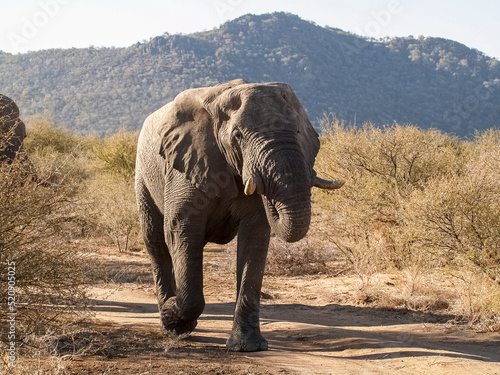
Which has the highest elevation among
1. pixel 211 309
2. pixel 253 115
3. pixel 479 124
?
pixel 479 124

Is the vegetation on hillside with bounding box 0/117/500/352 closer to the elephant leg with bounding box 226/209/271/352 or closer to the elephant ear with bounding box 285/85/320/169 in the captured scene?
the elephant leg with bounding box 226/209/271/352

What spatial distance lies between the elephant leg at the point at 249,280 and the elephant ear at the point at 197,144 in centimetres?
45

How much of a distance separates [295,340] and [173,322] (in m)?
1.46

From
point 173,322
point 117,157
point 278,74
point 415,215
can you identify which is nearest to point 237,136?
point 173,322

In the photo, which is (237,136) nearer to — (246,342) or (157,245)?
(246,342)

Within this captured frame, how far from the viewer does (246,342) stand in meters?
6.46

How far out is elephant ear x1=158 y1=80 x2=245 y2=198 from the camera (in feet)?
20.4

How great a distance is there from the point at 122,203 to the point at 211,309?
700 centimetres

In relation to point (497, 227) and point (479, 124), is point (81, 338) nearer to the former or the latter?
point (497, 227)

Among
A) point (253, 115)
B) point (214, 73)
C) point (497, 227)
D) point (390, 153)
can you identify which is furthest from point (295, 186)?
point (214, 73)

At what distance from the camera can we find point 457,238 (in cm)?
930

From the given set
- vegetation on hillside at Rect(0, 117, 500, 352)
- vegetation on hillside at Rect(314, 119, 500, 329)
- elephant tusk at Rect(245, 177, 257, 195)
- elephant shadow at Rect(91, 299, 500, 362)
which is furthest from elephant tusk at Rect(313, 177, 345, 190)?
vegetation on hillside at Rect(314, 119, 500, 329)

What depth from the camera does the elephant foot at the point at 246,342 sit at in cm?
646

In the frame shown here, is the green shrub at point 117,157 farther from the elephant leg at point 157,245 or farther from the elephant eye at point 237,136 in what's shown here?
the elephant eye at point 237,136
